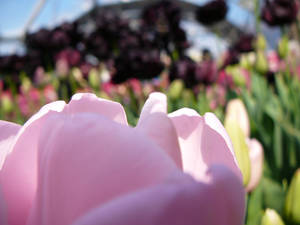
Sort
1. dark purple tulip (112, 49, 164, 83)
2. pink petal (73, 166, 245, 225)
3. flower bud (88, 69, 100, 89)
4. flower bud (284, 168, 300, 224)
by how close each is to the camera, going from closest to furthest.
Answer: pink petal (73, 166, 245, 225) → flower bud (284, 168, 300, 224) → dark purple tulip (112, 49, 164, 83) → flower bud (88, 69, 100, 89)

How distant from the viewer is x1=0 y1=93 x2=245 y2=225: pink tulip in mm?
124

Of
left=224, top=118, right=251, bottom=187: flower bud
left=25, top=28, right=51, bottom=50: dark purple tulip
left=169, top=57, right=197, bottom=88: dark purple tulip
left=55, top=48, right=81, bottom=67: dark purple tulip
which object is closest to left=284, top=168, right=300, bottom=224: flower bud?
left=224, top=118, right=251, bottom=187: flower bud

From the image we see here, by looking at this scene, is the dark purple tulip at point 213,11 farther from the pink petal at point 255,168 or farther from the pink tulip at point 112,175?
the pink tulip at point 112,175

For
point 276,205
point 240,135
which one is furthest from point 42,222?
point 276,205

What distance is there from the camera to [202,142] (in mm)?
185

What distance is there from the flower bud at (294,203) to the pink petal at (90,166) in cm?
20

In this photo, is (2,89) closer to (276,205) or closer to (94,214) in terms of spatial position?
(276,205)

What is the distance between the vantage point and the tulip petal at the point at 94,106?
0.61 feet

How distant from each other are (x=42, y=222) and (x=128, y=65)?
833 millimetres

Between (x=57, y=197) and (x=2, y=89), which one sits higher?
(x=57, y=197)

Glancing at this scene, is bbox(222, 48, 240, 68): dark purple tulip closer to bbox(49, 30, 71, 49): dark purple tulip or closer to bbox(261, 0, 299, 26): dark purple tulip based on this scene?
bbox(261, 0, 299, 26): dark purple tulip

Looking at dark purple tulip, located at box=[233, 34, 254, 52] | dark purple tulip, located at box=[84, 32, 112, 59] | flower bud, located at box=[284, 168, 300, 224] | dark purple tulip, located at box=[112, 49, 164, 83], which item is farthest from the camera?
dark purple tulip, located at box=[233, 34, 254, 52]

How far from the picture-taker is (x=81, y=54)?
125 centimetres

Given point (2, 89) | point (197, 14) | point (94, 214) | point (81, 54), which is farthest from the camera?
point (2, 89)
